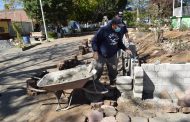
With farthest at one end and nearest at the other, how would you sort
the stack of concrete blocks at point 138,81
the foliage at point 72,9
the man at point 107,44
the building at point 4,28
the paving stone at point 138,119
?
the building at point 4,28 → the foliage at point 72,9 → the man at point 107,44 → the stack of concrete blocks at point 138,81 → the paving stone at point 138,119

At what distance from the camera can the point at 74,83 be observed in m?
5.84

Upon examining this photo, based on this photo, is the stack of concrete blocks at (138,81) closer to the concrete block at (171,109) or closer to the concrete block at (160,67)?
the concrete block at (160,67)

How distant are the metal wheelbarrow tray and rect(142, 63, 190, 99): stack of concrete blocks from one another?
1.22 m

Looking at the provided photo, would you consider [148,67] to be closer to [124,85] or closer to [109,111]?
[124,85]

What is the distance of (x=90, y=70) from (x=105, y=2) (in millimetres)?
41663

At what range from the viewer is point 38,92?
745 cm

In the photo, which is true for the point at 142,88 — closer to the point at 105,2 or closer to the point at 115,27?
the point at 115,27

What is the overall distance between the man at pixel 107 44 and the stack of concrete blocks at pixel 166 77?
2.53 ft

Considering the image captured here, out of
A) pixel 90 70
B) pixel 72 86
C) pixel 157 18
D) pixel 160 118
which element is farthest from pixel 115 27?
pixel 157 18

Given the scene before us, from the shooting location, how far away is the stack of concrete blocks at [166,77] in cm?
618

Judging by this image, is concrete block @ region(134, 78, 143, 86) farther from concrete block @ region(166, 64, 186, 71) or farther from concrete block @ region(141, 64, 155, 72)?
concrete block @ region(166, 64, 186, 71)

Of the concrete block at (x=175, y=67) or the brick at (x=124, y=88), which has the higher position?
the concrete block at (x=175, y=67)

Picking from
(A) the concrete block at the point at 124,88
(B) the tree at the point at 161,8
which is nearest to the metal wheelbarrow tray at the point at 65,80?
(A) the concrete block at the point at 124,88

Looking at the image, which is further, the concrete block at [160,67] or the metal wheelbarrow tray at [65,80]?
the concrete block at [160,67]
